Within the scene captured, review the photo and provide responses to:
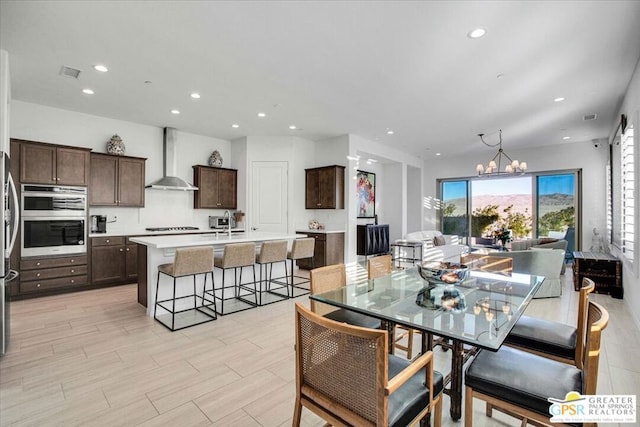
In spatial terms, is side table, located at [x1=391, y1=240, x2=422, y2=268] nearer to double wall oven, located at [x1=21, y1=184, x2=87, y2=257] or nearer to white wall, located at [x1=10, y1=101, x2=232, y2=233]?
white wall, located at [x1=10, y1=101, x2=232, y2=233]

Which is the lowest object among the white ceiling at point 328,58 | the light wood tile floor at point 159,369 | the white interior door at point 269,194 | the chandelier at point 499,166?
the light wood tile floor at point 159,369

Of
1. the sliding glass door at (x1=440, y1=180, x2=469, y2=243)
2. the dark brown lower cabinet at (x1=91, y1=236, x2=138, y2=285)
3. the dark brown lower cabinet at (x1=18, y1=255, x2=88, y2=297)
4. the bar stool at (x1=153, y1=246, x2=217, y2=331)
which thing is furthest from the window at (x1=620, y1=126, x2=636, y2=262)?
the dark brown lower cabinet at (x1=18, y1=255, x2=88, y2=297)

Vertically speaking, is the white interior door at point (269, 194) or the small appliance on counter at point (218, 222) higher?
the white interior door at point (269, 194)

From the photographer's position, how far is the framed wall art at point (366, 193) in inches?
333

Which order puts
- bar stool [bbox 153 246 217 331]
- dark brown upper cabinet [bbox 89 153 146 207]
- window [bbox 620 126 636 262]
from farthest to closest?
dark brown upper cabinet [bbox 89 153 146 207]
window [bbox 620 126 636 262]
bar stool [bbox 153 246 217 331]

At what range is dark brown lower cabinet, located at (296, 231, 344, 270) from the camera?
6418 millimetres

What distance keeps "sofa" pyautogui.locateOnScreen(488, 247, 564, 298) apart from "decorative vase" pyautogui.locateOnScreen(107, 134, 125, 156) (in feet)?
21.6

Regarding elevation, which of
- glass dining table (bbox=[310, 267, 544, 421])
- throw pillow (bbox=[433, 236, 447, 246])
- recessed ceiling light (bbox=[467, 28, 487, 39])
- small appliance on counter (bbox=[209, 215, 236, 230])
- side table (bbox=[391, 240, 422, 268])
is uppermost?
recessed ceiling light (bbox=[467, 28, 487, 39])

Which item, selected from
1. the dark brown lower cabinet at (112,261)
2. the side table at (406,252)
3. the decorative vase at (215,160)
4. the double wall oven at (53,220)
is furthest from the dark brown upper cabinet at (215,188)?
the side table at (406,252)

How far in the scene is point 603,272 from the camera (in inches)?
195

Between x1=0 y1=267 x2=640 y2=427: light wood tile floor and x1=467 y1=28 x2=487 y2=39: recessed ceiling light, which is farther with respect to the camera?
x1=467 y1=28 x2=487 y2=39: recessed ceiling light

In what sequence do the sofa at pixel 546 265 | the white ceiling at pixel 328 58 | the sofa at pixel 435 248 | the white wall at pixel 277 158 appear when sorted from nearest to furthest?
the white ceiling at pixel 328 58 → the sofa at pixel 546 265 → the white wall at pixel 277 158 → the sofa at pixel 435 248

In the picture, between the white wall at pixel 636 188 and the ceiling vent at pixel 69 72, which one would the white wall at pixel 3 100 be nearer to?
the ceiling vent at pixel 69 72

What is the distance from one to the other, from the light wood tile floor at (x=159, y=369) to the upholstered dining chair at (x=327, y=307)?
625 mm
